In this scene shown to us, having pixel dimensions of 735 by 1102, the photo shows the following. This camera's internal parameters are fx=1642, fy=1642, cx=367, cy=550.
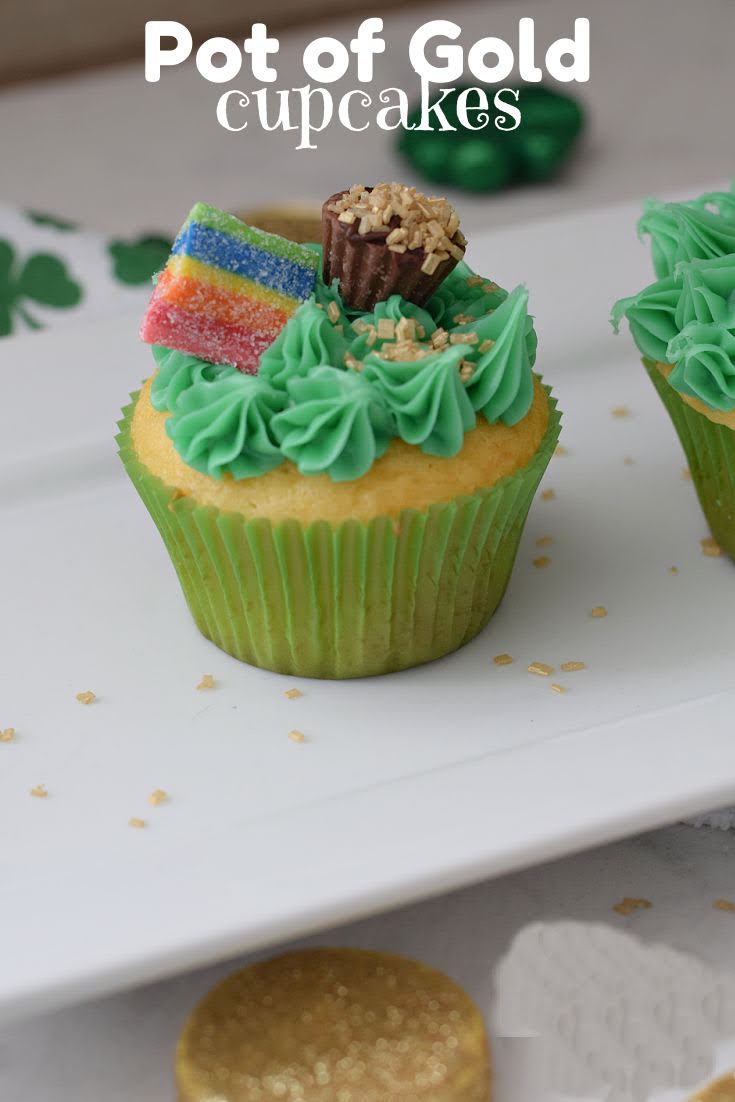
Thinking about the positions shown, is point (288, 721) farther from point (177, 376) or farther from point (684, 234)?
point (684, 234)

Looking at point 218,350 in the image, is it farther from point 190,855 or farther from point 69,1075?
point 69,1075

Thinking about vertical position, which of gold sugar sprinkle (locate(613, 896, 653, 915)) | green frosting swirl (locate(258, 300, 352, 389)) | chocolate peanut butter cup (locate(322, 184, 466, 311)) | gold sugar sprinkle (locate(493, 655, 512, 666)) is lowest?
gold sugar sprinkle (locate(613, 896, 653, 915))

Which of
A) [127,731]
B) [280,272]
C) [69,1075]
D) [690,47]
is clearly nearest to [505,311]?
[280,272]

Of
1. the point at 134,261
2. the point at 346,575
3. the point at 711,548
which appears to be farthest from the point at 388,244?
the point at 134,261

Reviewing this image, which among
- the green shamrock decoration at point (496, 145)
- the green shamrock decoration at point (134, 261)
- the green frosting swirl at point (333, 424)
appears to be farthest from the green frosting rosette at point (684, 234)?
the green shamrock decoration at point (496, 145)

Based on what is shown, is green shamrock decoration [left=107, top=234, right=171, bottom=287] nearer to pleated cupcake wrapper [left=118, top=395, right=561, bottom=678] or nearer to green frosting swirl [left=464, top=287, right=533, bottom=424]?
pleated cupcake wrapper [left=118, top=395, right=561, bottom=678]

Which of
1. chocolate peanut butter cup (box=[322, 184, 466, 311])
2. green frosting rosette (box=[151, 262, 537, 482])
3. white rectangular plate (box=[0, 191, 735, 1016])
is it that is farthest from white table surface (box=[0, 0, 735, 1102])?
chocolate peanut butter cup (box=[322, 184, 466, 311])
